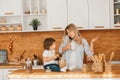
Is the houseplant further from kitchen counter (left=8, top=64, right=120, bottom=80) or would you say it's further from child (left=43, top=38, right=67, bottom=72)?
kitchen counter (left=8, top=64, right=120, bottom=80)

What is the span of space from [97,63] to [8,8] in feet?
10.8

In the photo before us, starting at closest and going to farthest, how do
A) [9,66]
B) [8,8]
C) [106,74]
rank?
[106,74]
[9,66]
[8,8]

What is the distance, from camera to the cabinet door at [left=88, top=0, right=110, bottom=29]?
5.23 meters

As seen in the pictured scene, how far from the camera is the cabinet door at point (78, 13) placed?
5293mm

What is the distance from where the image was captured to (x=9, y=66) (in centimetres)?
534

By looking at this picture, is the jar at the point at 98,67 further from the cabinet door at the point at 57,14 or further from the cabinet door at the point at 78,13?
the cabinet door at the point at 57,14

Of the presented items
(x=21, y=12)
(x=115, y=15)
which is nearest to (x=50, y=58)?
(x=115, y=15)

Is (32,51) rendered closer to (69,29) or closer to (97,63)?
(69,29)

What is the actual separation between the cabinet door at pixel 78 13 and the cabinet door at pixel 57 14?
0.39 feet

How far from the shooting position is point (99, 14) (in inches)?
207

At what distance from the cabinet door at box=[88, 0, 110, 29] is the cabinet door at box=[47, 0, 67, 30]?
0.51 meters

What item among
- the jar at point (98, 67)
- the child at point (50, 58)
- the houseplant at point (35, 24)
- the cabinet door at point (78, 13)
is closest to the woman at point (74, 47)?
the child at point (50, 58)

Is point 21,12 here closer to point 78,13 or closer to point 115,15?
point 78,13

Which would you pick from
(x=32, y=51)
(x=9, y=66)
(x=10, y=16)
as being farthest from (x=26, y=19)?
(x=9, y=66)
